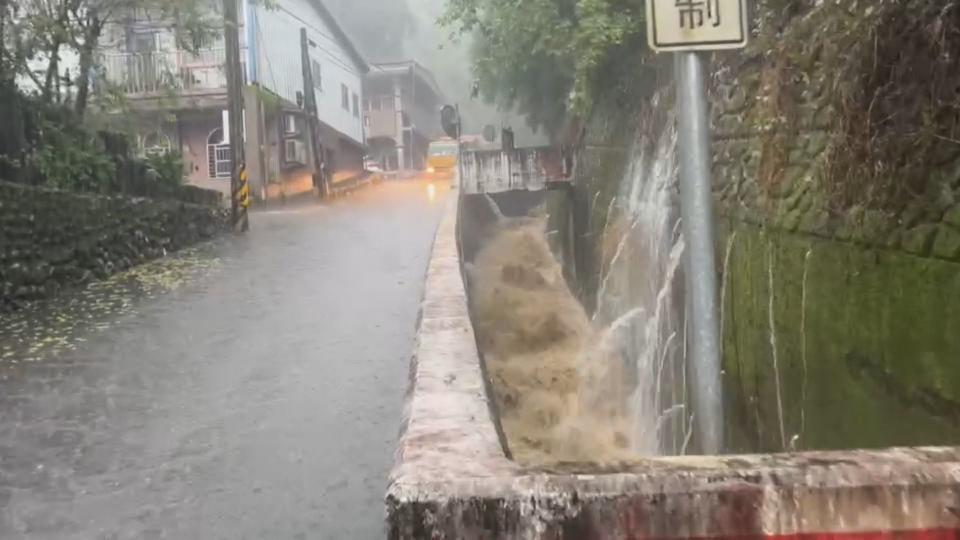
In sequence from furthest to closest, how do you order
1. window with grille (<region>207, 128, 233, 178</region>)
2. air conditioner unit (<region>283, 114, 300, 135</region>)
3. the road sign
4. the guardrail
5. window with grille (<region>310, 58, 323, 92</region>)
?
window with grille (<region>310, 58, 323, 92</region>)
air conditioner unit (<region>283, 114, 300, 135</region>)
window with grille (<region>207, 128, 233, 178</region>)
the guardrail
the road sign

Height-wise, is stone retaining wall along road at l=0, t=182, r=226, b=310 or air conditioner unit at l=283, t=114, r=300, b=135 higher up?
air conditioner unit at l=283, t=114, r=300, b=135

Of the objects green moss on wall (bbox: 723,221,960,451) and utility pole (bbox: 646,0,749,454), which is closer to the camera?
utility pole (bbox: 646,0,749,454)

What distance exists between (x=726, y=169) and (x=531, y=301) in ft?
25.2

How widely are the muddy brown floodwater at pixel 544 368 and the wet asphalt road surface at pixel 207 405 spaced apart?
141cm

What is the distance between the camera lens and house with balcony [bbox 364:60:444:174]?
156ft

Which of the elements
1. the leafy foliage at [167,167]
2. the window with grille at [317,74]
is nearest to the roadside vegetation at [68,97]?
the leafy foliage at [167,167]

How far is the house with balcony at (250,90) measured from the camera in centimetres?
2483

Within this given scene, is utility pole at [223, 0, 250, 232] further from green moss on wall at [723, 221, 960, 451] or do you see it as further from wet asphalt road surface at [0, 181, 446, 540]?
green moss on wall at [723, 221, 960, 451]

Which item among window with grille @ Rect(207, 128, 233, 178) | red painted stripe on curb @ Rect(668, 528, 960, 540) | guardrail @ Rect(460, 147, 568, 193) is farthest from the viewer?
window with grille @ Rect(207, 128, 233, 178)

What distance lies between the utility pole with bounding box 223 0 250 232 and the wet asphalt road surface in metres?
6.55

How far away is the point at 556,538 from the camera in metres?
2.03

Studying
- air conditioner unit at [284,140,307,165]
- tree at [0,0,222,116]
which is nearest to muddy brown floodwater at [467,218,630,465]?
tree at [0,0,222,116]

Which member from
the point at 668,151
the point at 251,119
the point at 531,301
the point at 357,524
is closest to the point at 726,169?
the point at 668,151

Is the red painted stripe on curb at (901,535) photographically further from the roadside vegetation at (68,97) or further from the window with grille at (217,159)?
the window with grille at (217,159)
